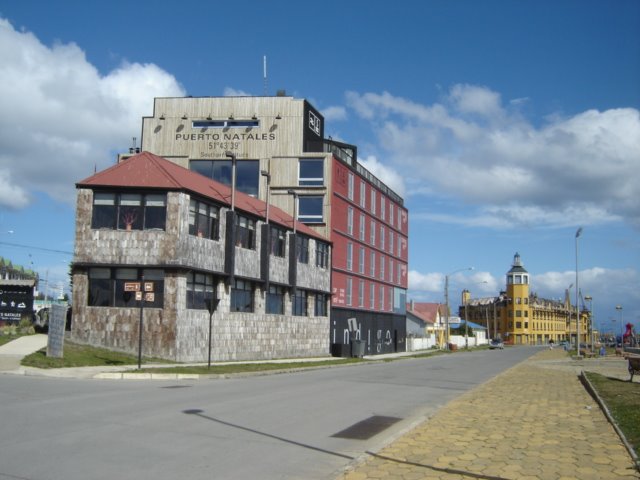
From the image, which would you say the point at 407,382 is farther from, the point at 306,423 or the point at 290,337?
the point at 290,337

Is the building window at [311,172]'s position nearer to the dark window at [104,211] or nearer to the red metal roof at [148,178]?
the red metal roof at [148,178]

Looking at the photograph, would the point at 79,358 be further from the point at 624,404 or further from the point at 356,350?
the point at 356,350

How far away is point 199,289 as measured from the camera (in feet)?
103

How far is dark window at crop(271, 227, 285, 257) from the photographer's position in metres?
39.5

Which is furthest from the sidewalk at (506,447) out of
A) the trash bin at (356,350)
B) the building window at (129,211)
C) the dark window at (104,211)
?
the trash bin at (356,350)

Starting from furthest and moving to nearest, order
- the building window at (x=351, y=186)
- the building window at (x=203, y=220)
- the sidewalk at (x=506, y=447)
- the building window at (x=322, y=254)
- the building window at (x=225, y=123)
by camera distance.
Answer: the building window at (x=351, y=186), the building window at (x=225, y=123), the building window at (x=322, y=254), the building window at (x=203, y=220), the sidewalk at (x=506, y=447)

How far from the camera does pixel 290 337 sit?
4091 cm

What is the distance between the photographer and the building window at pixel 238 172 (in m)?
50.1

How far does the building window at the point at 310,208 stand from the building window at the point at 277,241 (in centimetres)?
906

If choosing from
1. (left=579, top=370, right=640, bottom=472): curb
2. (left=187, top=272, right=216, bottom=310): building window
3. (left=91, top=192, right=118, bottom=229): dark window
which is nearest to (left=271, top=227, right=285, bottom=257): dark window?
(left=187, top=272, right=216, bottom=310): building window

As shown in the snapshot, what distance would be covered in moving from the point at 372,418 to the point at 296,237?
29.3 m

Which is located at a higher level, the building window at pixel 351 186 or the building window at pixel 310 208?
the building window at pixel 351 186

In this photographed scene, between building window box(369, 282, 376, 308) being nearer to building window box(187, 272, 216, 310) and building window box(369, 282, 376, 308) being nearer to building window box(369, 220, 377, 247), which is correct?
building window box(369, 220, 377, 247)

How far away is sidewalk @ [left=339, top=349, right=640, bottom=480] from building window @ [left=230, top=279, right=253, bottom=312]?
20.4 meters
